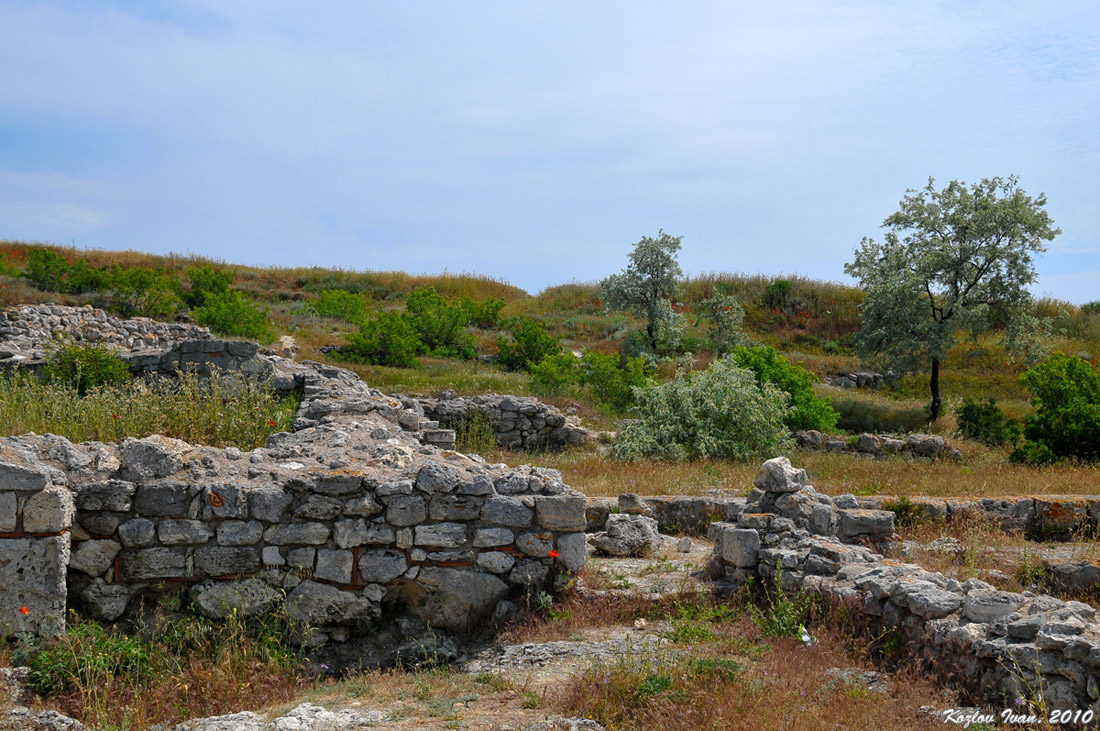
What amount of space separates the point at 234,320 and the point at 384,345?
4.99m

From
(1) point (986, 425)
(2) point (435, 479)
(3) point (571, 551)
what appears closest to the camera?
(2) point (435, 479)

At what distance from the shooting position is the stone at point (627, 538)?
8.20 m

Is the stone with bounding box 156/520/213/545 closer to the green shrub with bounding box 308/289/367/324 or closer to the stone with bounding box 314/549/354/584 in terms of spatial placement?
the stone with bounding box 314/549/354/584

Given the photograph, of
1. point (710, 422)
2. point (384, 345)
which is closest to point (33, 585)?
A: point (710, 422)

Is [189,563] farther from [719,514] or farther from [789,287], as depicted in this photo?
[789,287]

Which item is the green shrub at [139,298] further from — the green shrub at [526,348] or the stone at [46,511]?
the stone at [46,511]

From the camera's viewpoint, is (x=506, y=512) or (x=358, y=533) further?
(x=506, y=512)

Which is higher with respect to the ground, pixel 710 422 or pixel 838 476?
pixel 710 422

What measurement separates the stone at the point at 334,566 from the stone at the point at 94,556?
57.9 inches

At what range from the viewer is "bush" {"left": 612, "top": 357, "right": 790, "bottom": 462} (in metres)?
15.3

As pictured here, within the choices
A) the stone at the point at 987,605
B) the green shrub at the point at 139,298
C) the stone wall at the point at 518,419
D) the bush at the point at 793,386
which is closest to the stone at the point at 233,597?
the stone at the point at 987,605

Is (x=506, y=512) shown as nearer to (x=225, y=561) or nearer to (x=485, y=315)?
(x=225, y=561)

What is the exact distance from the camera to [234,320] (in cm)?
2397

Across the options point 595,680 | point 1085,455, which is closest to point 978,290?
point 1085,455
